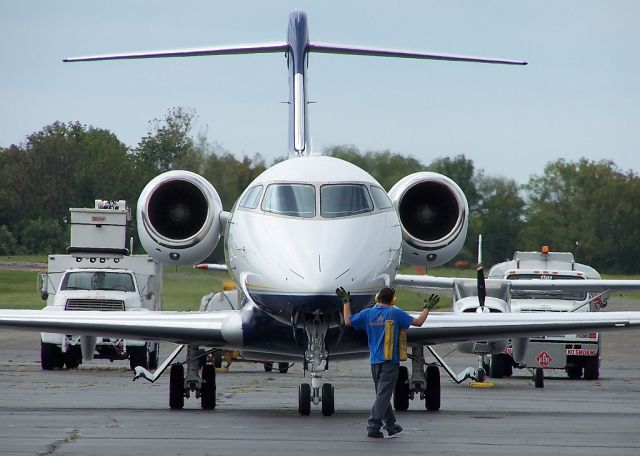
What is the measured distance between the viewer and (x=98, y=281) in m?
30.1

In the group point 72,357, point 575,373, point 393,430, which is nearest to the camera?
point 393,430

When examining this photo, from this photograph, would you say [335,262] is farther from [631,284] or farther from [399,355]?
[631,284]

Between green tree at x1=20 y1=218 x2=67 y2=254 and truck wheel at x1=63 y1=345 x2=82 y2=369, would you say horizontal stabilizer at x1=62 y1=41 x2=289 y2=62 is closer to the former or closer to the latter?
truck wheel at x1=63 y1=345 x2=82 y2=369

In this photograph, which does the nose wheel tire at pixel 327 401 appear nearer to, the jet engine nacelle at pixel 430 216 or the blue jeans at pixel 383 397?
the blue jeans at pixel 383 397

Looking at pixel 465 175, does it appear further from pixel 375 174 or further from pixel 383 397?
pixel 383 397

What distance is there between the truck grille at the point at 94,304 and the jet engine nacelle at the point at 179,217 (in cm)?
1077

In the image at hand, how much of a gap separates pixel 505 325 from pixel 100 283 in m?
14.6

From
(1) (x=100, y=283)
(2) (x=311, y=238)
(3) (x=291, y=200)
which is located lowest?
(1) (x=100, y=283)

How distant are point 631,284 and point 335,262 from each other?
14.9m

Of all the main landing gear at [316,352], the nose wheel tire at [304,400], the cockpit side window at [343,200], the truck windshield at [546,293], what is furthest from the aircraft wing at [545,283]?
the main landing gear at [316,352]

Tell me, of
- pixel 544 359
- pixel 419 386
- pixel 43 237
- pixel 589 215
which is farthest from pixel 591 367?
pixel 43 237

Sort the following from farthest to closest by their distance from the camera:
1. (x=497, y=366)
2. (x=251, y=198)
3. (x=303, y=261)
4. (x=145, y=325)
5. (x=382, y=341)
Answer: (x=497, y=366) < (x=145, y=325) < (x=251, y=198) < (x=303, y=261) < (x=382, y=341)

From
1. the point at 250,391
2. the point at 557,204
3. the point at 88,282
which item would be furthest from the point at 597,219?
the point at 250,391

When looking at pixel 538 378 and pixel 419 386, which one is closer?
pixel 419 386
